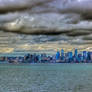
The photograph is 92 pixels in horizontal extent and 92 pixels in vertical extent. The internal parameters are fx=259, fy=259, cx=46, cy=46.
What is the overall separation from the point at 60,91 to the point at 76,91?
4.42m

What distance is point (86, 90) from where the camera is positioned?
71.3 metres

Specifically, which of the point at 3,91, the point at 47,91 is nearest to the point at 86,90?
the point at 47,91

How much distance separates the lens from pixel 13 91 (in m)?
70.2

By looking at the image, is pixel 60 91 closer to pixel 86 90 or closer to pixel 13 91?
pixel 86 90

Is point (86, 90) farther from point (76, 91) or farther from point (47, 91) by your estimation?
point (47, 91)

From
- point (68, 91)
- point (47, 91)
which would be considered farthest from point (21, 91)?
point (68, 91)

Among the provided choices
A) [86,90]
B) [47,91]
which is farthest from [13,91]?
[86,90]

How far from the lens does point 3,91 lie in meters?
70.2

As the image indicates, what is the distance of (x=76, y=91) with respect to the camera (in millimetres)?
69562

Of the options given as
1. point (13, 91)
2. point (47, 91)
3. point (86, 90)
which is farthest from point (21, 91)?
point (86, 90)

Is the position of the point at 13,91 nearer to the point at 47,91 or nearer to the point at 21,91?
the point at 21,91

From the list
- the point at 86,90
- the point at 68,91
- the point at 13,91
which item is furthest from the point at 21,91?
the point at 86,90

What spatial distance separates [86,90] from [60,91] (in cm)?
721

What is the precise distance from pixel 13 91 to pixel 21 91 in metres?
2.16
